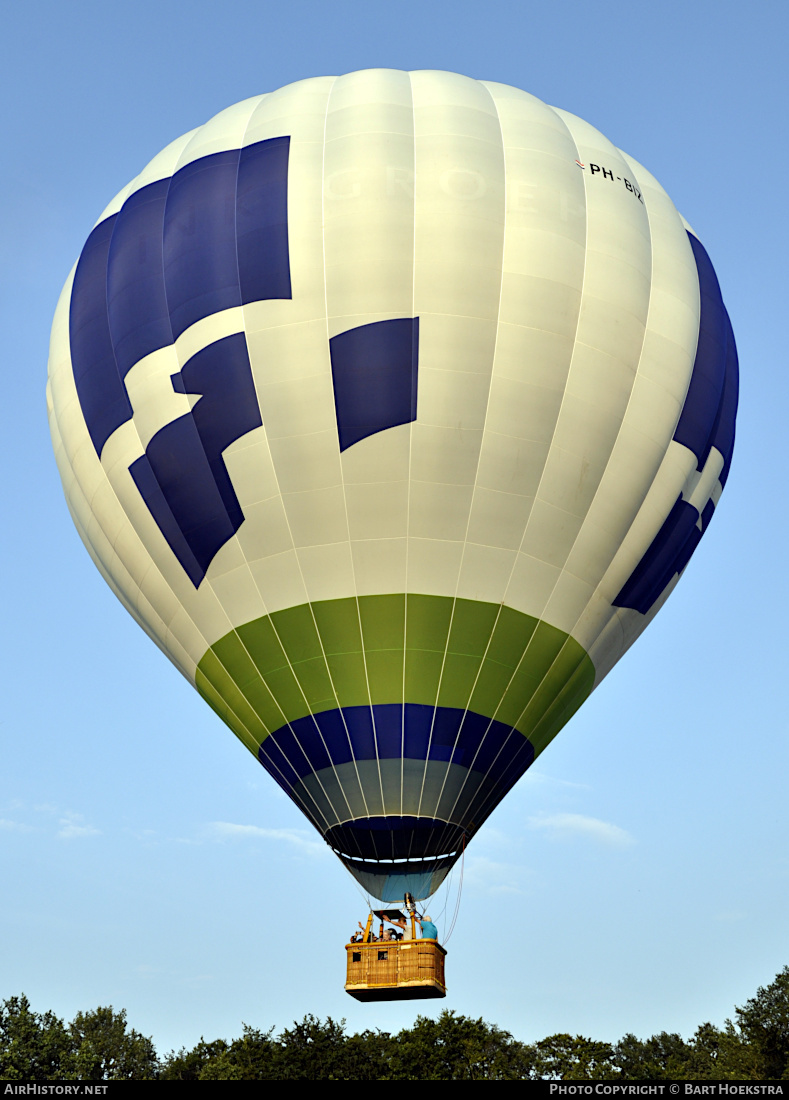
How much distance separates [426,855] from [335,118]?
8.60m

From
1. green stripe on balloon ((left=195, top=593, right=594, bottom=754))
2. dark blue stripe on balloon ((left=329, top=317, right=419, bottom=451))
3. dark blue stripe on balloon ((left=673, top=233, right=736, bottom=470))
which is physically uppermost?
dark blue stripe on balloon ((left=673, top=233, right=736, bottom=470))

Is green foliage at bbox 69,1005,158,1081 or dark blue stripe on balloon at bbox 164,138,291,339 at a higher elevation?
dark blue stripe on balloon at bbox 164,138,291,339

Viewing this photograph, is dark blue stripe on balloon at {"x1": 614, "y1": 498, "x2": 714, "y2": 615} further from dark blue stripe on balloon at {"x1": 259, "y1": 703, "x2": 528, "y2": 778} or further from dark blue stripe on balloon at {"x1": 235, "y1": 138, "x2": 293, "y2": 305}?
dark blue stripe on balloon at {"x1": 235, "y1": 138, "x2": 293, "y2": 305}

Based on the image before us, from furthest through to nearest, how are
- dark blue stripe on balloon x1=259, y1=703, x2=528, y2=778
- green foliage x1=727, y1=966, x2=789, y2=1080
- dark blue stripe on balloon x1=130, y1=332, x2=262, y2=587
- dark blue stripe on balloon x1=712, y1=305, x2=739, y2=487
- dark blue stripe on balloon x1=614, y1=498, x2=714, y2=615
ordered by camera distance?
1. green foliage x1=727, y1=966, x2=789, y2=1080
2. dark blue stripe on balloon x1=712, y1=305, x2=739, y2=487
3. dark blue stripe on balloon x1=614, y1=498, x2=714, y2=615
4. dark blue stripe on balloon x1=130, y1=332, x2=262, y2=587
5. dark blue stripe on balloon x1=259, y1=703, x2=528, y2=778

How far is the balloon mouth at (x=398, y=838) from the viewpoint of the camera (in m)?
12.1

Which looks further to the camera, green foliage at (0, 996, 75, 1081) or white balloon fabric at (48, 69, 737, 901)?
green foliage at (0, 996, 75, 1081)

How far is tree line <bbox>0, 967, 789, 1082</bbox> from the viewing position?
29.5 metres

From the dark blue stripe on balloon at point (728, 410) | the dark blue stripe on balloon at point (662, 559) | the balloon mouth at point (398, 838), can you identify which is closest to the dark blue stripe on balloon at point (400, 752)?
the balloon mouth at point (398, 838)

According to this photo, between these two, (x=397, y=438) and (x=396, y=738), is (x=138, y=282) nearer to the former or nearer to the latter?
(x=397, y=438)

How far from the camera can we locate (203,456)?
12289 millimetres

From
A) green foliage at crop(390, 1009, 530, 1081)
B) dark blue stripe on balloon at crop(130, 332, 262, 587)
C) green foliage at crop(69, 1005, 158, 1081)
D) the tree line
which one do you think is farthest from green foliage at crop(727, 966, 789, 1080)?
dark blue stripe on balloon at crop(130, 332, 262, 587)

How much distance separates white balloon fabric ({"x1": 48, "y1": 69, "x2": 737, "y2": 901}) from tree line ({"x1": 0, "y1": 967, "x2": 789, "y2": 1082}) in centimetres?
2066

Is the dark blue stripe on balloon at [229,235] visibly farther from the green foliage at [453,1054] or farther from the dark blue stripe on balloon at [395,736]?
the green foliage at [453,1054]

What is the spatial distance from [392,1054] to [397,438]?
28.1 m
